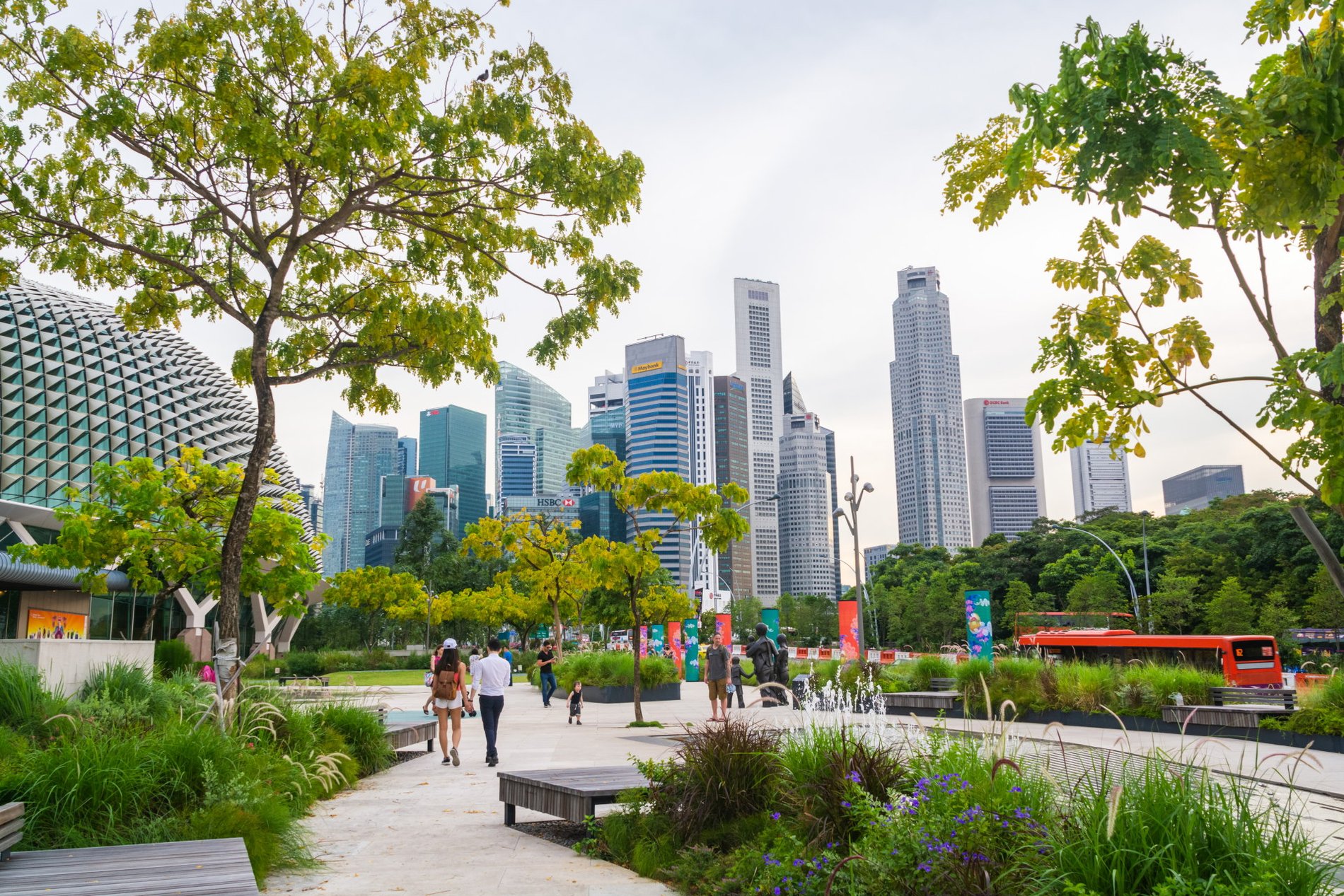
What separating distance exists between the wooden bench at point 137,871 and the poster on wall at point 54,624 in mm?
40407

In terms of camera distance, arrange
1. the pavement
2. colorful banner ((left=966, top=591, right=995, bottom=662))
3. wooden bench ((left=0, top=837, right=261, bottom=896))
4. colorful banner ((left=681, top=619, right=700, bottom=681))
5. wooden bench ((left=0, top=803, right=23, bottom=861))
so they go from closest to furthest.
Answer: wooden bench ((left=0, top=837, right=261, bottom=896)), wooden bench ((left=0, top=803, right=23, bottom=861)), the pavement, colorful banner ((left=966, top=591, right=995, bottom=662)), colorful banner ((left=681, top=619, right=700, bottom=681))

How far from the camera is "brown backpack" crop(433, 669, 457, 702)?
1354 centimetres

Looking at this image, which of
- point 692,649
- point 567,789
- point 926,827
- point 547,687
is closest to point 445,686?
point 567,789

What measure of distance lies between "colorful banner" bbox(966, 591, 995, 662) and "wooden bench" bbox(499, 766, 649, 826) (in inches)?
585

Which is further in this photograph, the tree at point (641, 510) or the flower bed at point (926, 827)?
the tree at point (641, 510)

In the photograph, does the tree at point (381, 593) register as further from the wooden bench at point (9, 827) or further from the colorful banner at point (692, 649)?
the wooden bench at point (9, 827)

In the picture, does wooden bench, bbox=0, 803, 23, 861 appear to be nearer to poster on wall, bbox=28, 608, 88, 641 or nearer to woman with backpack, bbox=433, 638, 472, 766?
woman with backpack, bbox=433, 638, 472, 766

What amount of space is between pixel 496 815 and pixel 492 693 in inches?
163

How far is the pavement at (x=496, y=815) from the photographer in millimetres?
5875

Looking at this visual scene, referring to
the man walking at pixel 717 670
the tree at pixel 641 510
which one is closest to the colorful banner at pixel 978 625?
the tree at pixel 641 510

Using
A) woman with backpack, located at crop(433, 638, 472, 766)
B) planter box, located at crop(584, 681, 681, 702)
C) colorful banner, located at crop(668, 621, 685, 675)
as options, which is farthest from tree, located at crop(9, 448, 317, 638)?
colorful banner, located at crop(668, 621, 685, 675)

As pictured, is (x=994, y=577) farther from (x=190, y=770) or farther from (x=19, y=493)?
(x=190, y=770)

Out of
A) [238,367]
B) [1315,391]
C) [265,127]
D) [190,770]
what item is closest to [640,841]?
[190,770]

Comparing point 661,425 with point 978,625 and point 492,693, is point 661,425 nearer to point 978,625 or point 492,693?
point 978,625
